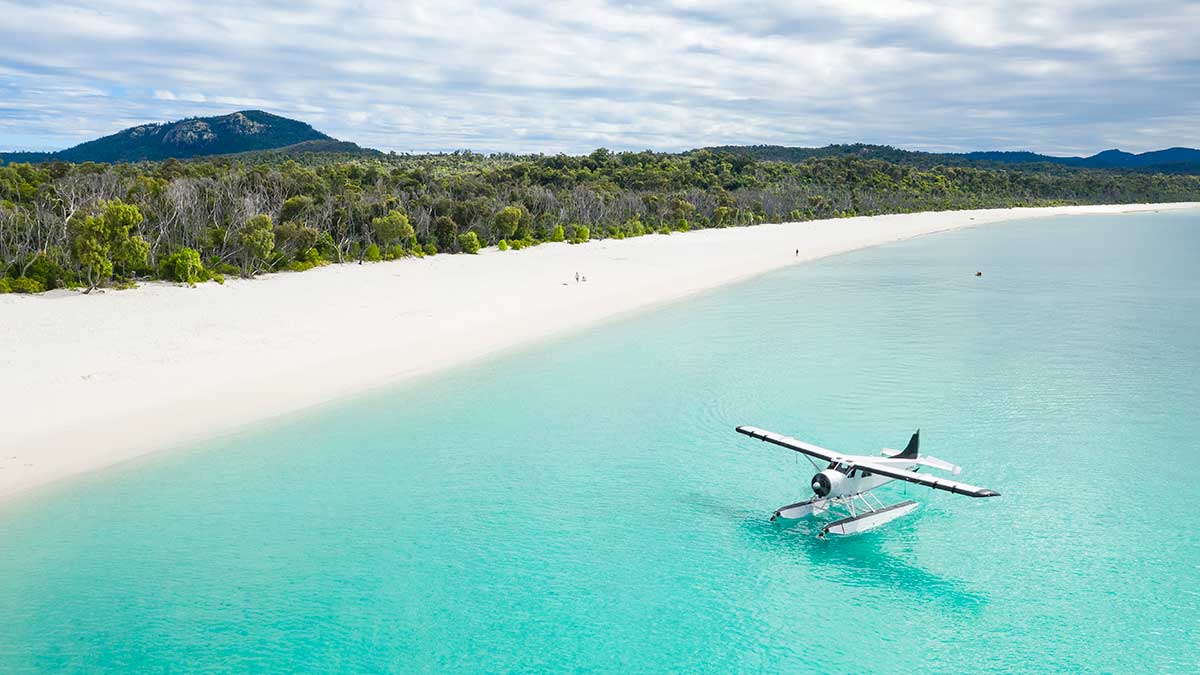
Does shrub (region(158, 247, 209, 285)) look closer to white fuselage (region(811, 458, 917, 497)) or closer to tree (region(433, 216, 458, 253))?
tree (region(433, 216, 458, 253))

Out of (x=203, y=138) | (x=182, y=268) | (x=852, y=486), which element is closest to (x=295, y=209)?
(x=182, y=268)

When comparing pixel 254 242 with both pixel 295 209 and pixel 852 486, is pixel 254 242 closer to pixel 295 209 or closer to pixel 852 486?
pixel 295 209

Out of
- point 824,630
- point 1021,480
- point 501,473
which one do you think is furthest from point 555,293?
point 824,630

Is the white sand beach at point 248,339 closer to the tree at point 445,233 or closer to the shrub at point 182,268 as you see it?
the shrub at point 182,268

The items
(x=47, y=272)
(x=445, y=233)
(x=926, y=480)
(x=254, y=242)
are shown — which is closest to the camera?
(x=926, y=480)

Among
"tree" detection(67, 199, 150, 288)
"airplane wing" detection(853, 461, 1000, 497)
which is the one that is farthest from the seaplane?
"tree" detection(67, 199, 150, 288)

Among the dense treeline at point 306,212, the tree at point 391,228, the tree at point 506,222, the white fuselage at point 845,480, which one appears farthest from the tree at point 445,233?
the white fuselage at point 845,480
